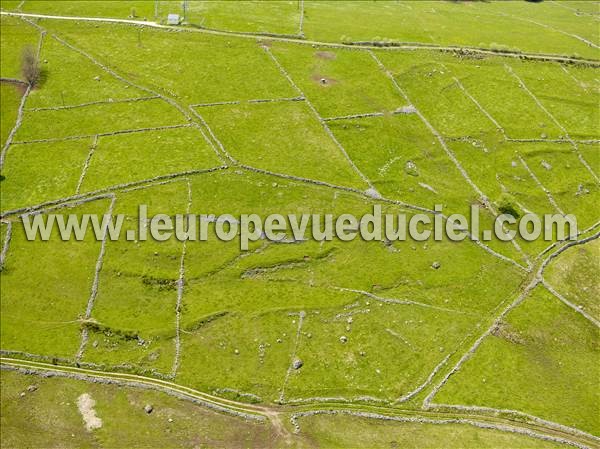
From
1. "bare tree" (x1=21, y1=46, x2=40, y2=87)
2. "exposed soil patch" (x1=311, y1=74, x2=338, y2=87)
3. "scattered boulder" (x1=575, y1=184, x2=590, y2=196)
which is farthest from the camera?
"exposed soil patch" (x1=311, y1=74, x2=338, y2=87)

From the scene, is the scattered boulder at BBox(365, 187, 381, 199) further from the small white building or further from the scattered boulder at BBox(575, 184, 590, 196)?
the small white building

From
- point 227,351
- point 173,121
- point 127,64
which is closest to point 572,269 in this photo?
point 227,351

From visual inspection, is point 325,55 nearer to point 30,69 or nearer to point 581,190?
point 581,190

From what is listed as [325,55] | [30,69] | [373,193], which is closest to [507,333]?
[373,193]

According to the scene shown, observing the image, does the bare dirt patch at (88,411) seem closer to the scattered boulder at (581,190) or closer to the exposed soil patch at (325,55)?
the exposed soil patch at (325,55)

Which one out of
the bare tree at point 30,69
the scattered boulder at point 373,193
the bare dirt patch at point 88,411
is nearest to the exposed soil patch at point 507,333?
the scattered boulder at point 373,193

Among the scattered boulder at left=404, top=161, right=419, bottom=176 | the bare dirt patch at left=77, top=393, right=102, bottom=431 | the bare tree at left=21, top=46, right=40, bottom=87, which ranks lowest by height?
the bare dirt patch at left=77, top=393, right=102, bottom=431

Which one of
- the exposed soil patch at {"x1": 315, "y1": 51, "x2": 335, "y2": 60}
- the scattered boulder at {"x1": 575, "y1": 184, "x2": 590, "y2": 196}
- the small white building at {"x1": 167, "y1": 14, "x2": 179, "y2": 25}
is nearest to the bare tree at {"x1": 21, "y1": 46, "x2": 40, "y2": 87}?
the small white building at {"x1": 167, "y1": 14, "x2": 179, "y2": 25}
